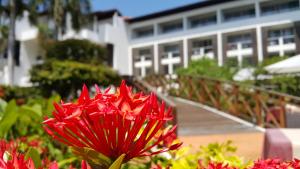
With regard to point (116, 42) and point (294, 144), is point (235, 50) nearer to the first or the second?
point (116, 42)

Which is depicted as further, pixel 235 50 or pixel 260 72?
pixel 235 50

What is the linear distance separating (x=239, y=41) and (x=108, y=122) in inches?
1211

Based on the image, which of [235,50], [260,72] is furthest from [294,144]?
[235,50]

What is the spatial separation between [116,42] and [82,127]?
102 feet

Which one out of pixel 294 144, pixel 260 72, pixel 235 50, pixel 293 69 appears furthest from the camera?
pixel 235 50

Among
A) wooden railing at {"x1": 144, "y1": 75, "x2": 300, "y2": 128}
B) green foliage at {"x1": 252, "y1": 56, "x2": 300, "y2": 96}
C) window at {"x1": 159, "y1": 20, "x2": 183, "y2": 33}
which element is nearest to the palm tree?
window at {"x1": 159, "y1": 20, "x2": 183, "y2": 33}

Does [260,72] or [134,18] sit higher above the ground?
Result: [134,18]

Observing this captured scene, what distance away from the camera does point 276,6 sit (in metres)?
27.3

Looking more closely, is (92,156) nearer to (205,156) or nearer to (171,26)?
(205,156)

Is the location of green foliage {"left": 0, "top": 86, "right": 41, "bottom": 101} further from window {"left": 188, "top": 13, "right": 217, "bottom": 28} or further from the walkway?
window {"left": 188, "top": 13, "right": 217, "bottom": 28}

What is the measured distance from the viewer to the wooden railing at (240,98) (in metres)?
9.14

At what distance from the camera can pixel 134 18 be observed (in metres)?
34.8

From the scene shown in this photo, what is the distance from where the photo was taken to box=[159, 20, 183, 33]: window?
34.5 meters

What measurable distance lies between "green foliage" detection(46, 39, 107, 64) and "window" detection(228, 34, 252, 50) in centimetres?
1344
